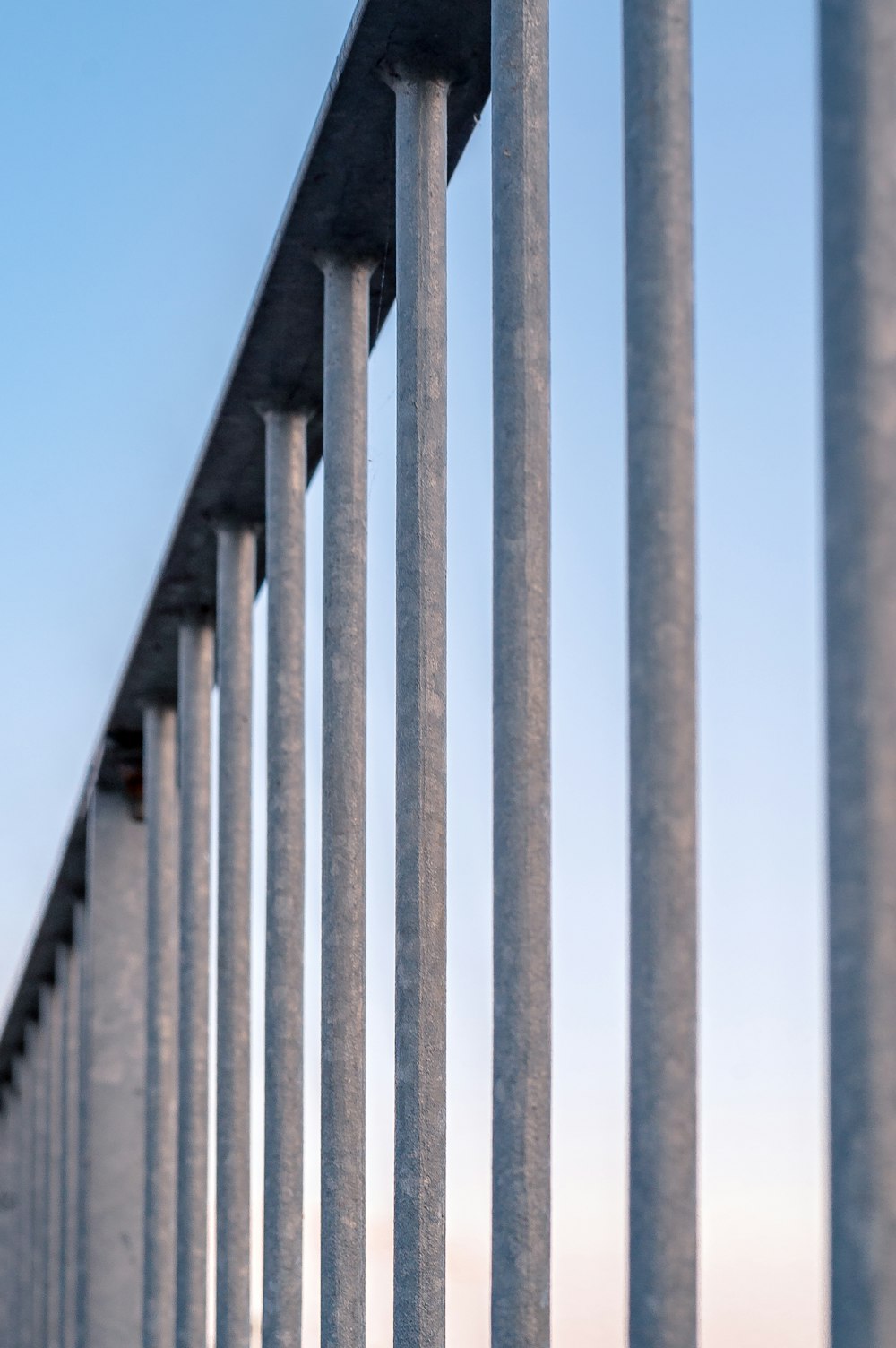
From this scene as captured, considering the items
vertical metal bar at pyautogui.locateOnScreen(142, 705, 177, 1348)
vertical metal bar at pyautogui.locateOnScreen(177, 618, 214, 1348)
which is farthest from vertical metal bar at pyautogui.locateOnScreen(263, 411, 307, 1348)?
vertical metal bar at pyautogui.locateOnScreen(142, 705, 177, 1348)

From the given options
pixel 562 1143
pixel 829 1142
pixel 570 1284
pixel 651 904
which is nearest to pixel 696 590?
pixel 651 904

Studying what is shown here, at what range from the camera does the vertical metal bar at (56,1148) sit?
108ft

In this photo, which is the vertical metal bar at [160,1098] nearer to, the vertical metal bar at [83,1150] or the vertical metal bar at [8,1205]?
Answer: the vertical metal bar at [83,1150]

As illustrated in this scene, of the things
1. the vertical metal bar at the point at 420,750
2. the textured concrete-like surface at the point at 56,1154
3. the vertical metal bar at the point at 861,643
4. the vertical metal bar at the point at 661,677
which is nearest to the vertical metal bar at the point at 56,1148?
the textured concrete-like surface at the point at 56,1154

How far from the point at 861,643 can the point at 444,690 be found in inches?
223

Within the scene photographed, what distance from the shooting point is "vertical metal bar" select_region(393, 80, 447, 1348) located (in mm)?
11016

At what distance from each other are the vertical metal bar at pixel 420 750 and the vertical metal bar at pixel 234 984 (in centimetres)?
538

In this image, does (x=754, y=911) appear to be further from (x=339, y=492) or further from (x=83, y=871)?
(x=83, y=871)

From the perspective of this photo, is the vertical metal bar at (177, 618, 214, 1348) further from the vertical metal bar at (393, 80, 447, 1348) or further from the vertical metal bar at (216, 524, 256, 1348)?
the vertical metal bar at (393, 80, 447, 1348)

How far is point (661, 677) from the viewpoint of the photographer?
7898 millimetres

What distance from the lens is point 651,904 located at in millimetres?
7766

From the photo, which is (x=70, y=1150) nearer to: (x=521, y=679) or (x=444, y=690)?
(x=444, y=690)

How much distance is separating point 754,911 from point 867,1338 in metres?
3.10

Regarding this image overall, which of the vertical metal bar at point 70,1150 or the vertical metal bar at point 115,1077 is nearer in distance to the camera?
the vertical metal bar at point 115,1077
